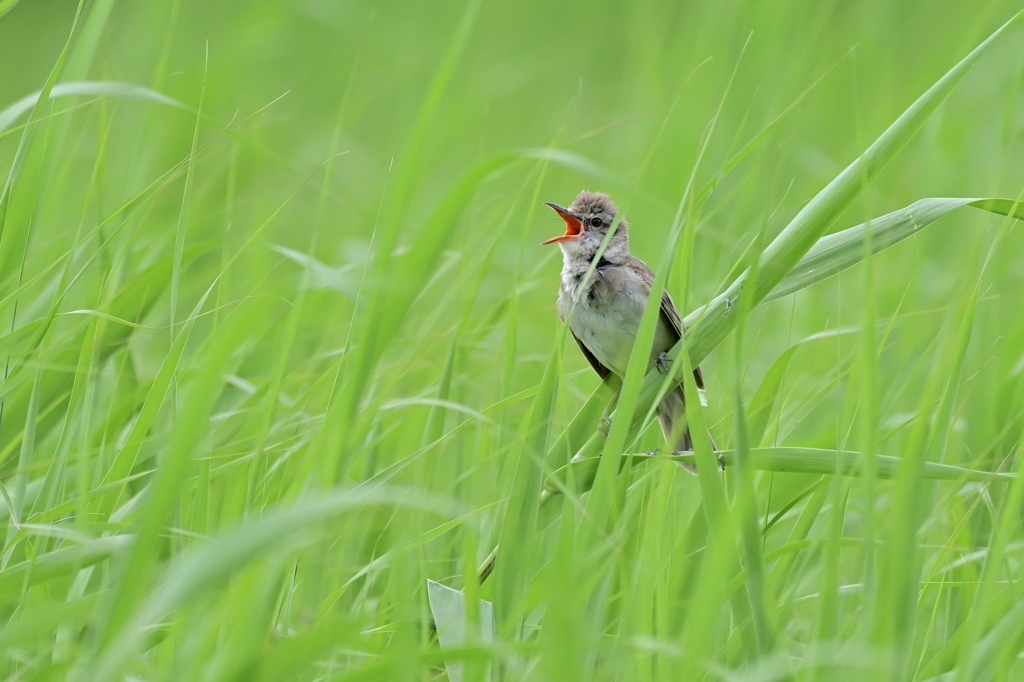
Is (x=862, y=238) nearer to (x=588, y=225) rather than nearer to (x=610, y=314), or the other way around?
(x=610, y=314)

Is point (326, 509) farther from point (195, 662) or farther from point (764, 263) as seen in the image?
point (764, 263)

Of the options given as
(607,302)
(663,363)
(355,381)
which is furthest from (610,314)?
(355,381)

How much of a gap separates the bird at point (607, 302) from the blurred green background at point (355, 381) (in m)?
0.15

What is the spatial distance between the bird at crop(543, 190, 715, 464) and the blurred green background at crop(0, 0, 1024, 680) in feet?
0.48

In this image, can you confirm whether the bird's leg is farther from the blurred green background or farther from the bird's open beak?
the bird's open beak

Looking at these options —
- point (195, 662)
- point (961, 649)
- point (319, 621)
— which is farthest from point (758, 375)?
point (195, 662)

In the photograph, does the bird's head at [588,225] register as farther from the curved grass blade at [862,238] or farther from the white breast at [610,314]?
the curved grass blade at [862,238]

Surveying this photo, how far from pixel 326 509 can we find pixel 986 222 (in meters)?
1.77

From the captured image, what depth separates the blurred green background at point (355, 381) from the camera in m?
1.68

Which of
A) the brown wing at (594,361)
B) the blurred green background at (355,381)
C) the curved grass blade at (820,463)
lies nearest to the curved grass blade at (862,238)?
the blurred green background at (355,381)

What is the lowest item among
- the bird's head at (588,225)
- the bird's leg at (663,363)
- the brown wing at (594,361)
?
the brown wing at (594,361)

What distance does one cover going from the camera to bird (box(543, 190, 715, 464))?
3.25 metres

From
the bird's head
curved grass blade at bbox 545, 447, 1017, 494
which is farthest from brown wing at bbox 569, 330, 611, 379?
curved grass blade at bbox 545, 447, 1017, 494

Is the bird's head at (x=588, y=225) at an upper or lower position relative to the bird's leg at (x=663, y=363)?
upper
